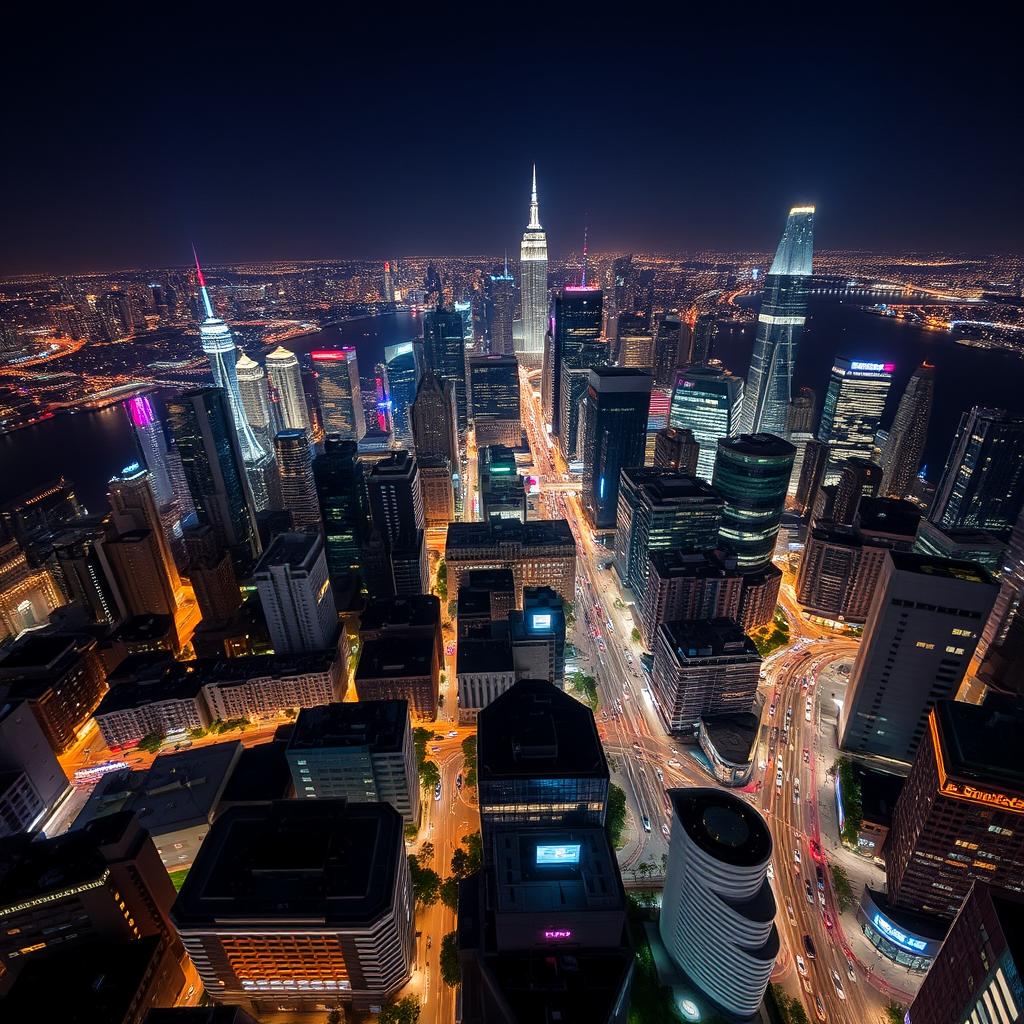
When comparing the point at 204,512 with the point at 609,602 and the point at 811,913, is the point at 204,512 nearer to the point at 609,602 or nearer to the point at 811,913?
the point at 609,602

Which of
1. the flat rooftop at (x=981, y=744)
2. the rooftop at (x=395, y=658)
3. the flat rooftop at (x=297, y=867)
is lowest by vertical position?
the rooftop at (x=395, y=658)

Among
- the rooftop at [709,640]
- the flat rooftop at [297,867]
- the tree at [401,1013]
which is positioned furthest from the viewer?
the rooftop at [709,640]

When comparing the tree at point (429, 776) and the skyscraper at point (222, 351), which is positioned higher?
the skyscraper at point (222, 351)

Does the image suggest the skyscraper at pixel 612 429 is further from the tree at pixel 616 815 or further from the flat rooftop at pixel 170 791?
the flat rooftop at pixel 170 791

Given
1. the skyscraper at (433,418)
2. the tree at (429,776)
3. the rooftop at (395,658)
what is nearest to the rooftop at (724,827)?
the tree at (429,776)

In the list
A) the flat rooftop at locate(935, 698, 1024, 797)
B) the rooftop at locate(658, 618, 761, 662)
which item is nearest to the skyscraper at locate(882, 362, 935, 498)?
the rooftop at locate(658, 618, 761, 662)

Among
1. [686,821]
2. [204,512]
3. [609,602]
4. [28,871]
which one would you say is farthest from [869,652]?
[204,512]
